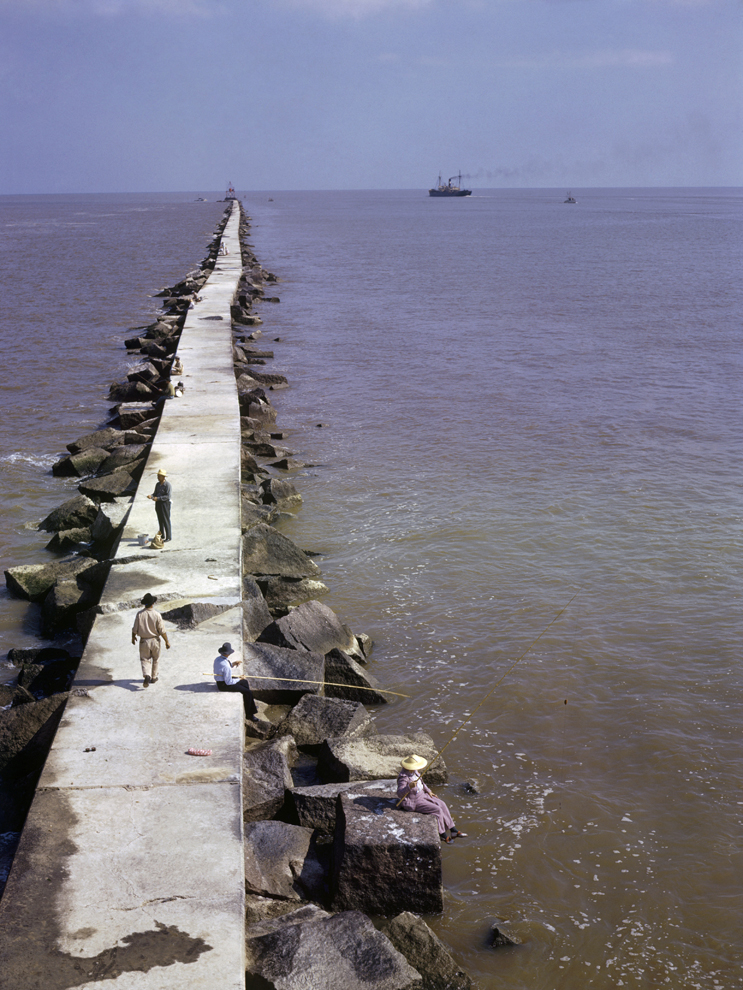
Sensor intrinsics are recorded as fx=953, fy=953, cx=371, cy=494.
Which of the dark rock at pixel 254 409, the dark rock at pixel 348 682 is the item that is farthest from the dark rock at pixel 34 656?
the dark rock at pixel 254 409

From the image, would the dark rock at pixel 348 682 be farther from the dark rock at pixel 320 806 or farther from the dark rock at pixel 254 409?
the dark rock at pixel 254 409

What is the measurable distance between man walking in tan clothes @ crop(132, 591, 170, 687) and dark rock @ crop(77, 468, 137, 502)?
6.35 meters

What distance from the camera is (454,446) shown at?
18641mm

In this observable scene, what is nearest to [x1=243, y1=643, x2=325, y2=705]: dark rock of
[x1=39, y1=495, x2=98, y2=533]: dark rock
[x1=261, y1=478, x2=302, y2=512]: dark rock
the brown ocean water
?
the brown ocean water

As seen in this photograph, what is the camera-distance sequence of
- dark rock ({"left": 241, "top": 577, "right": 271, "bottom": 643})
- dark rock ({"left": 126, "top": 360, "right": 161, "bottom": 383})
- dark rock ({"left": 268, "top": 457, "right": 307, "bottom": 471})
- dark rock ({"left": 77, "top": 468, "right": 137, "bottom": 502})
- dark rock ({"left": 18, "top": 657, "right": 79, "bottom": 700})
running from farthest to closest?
dark rock ({"left": 126, "top": 360, "right": 161, "bottom": 383})
dark rock ({"left": 268, "top": 457, "right": 307, "bottom": 471})
dark rock ({"left": 77, "top": 468, "right": 137, "bottom": 502})
dark rock ({"left": 241, "top": 577, "right": 271, "bottom": 643})
dark rock ({"left": 18, "top": 657, "right": 79, "bottom": 700})

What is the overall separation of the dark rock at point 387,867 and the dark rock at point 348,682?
2.76m

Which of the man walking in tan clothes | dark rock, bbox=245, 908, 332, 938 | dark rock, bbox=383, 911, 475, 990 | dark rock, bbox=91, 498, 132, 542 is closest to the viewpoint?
dark rock, bbox=383, 911, 475, 990

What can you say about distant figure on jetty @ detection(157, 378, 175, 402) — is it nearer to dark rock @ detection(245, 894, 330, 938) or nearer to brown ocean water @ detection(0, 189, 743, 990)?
brown ocean water @ detection(0, 189, 743, 990)

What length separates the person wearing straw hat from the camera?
7.03 metres

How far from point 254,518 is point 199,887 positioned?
7.77 metres

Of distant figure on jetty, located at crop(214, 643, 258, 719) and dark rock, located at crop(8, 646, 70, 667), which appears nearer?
distant figure on jetty, located at crop(214, 643, 258, 719)

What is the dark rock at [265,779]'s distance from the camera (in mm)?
7410

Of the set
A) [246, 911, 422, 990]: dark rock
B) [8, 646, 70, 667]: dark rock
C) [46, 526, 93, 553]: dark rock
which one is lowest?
[246, 911, 422, 990]: dark rock

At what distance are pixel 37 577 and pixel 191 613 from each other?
3133 millimetres
